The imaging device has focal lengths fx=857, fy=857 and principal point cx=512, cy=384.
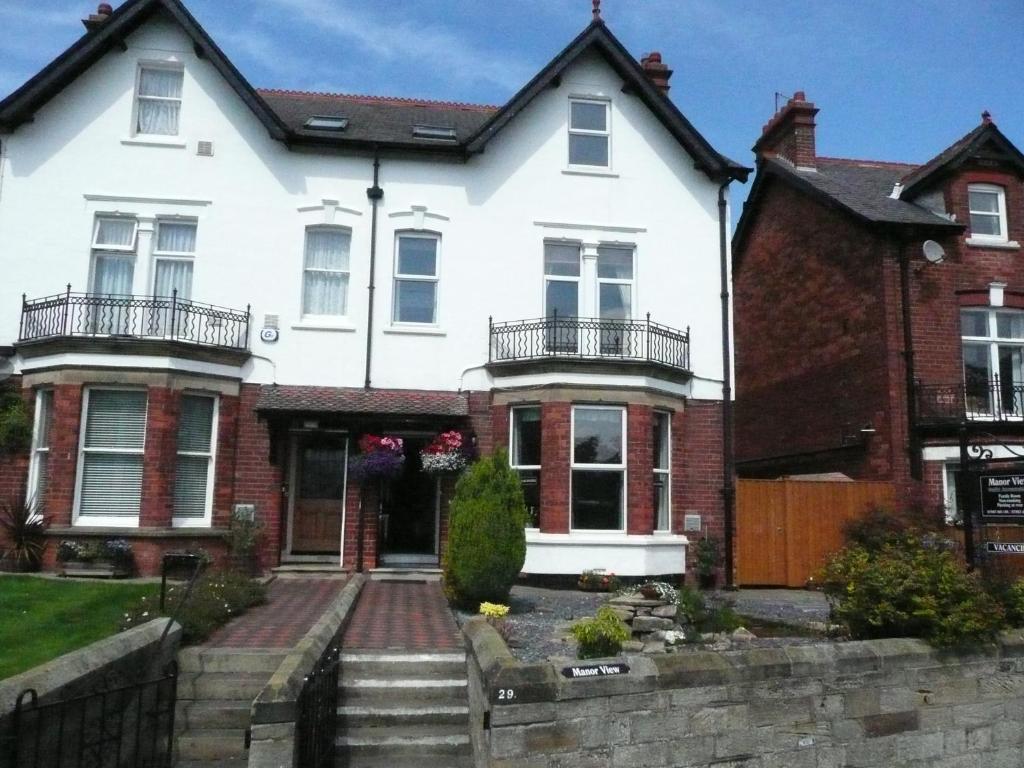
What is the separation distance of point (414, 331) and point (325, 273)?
1.95 m

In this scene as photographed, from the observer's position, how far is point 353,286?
50.0ft

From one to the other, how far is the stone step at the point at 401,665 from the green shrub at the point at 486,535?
2.36 m

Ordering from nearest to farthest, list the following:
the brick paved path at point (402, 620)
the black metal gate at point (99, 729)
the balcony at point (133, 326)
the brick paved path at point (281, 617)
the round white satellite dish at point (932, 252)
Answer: the black metal gate at point (99, 729) < the brick paved path at point (281, 617) < the brick paved path at point (402, 620) < the balcony at point (133, 326) < the round white satellite dish at point (932, 252)

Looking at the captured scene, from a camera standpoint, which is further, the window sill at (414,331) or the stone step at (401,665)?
the window sill at (414,331)

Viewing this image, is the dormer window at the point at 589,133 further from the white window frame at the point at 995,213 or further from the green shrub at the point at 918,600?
the green shrub at the point at 918,600

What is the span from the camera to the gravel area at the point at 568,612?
888 centimetres

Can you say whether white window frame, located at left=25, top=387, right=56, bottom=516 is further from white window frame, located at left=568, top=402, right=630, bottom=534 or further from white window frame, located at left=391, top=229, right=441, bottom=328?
white window frame, located at left=568, top=402, right=630, bottom=534

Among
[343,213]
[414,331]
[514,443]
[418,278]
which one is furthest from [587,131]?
[514,443]

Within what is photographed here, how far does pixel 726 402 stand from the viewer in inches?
622

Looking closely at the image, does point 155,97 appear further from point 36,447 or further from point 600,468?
point 600,468

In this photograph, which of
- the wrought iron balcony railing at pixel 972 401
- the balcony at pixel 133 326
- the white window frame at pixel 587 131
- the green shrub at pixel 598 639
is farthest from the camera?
the wrought iron balcony railing at pixel 972 401

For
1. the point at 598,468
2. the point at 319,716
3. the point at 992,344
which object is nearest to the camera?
the point at 319,716

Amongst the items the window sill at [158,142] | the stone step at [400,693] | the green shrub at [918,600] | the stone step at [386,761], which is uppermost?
the window sill at [158,142]

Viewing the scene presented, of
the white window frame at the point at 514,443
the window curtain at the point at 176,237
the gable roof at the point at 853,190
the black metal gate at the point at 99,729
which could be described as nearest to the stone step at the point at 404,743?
the black metal gate at the point at 99,729
